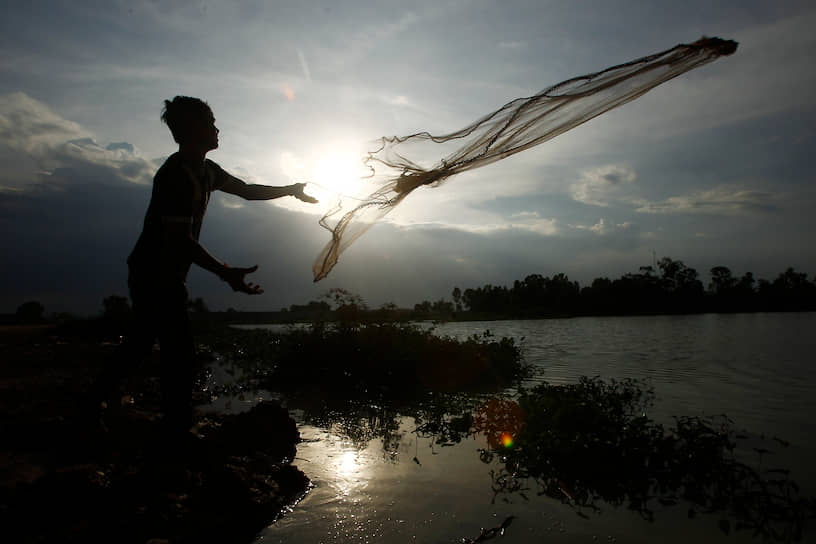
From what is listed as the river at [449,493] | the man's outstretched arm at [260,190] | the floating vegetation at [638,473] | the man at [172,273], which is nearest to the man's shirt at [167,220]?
the man at [172,273]

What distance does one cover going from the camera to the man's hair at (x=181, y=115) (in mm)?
3355

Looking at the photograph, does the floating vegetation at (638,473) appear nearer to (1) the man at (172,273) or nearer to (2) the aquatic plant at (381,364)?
(1) the man at (172,273)

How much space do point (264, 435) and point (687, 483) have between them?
4.36m

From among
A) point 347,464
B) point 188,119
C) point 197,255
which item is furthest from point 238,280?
point 347,464

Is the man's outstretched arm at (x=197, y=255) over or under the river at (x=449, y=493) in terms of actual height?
over

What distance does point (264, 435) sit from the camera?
4.70m

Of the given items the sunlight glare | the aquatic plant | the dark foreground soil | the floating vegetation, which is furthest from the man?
the aquatic plant

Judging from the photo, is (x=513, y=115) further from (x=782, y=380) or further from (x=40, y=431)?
(x=782, y=380)

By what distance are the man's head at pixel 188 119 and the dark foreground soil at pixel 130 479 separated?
92.6 inches

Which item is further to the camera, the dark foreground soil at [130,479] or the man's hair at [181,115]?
the man's hair at [181,115]

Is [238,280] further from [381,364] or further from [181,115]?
[381,364]

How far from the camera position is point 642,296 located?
8388cm

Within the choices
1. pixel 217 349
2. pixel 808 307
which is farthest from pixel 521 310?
pixel 217 349

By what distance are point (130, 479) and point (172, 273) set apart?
1.45 m
